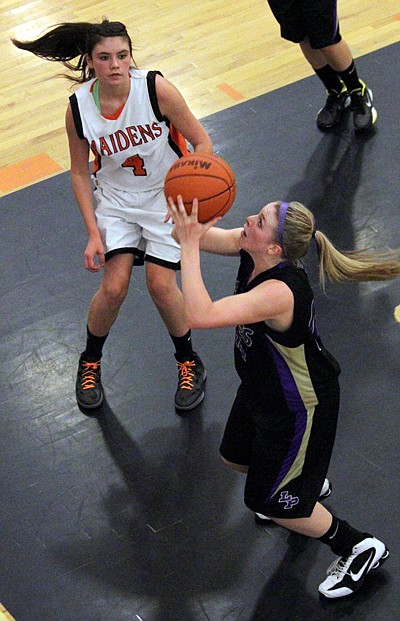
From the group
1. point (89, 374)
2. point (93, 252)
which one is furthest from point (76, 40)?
point (89, 374)

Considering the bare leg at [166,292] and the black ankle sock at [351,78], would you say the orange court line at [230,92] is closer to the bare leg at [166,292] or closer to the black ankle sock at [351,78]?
the black ankle sock at [351,78]

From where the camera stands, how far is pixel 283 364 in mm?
2961

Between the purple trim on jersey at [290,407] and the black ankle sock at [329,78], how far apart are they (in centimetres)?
290

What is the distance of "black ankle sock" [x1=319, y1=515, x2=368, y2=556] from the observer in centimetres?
317

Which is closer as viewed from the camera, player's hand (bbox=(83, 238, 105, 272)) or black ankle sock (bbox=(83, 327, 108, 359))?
player's hand (bbox=(83, 238, 105, 272))

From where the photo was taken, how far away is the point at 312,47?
5246 millimetres

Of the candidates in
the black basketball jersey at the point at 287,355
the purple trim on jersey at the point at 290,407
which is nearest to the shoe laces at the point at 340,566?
the purple trim on jersey at the point at 290,407

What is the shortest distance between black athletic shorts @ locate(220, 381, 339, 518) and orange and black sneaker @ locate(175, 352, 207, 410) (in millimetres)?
852

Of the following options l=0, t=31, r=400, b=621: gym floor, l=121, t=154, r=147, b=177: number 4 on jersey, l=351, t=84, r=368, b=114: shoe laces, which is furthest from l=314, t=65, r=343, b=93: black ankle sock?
l=121, t=154, r=147, b=177: number 4 on jersey

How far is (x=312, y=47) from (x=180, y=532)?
2.80 metres

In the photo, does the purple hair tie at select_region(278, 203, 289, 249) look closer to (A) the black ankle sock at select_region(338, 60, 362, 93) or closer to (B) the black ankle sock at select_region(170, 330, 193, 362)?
(B) the black ankle sock at select_region(170, 330, 193, 362)

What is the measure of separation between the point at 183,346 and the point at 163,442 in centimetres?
40

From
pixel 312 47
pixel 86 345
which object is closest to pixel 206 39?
pixel 312 47

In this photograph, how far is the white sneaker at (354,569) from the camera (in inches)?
125
